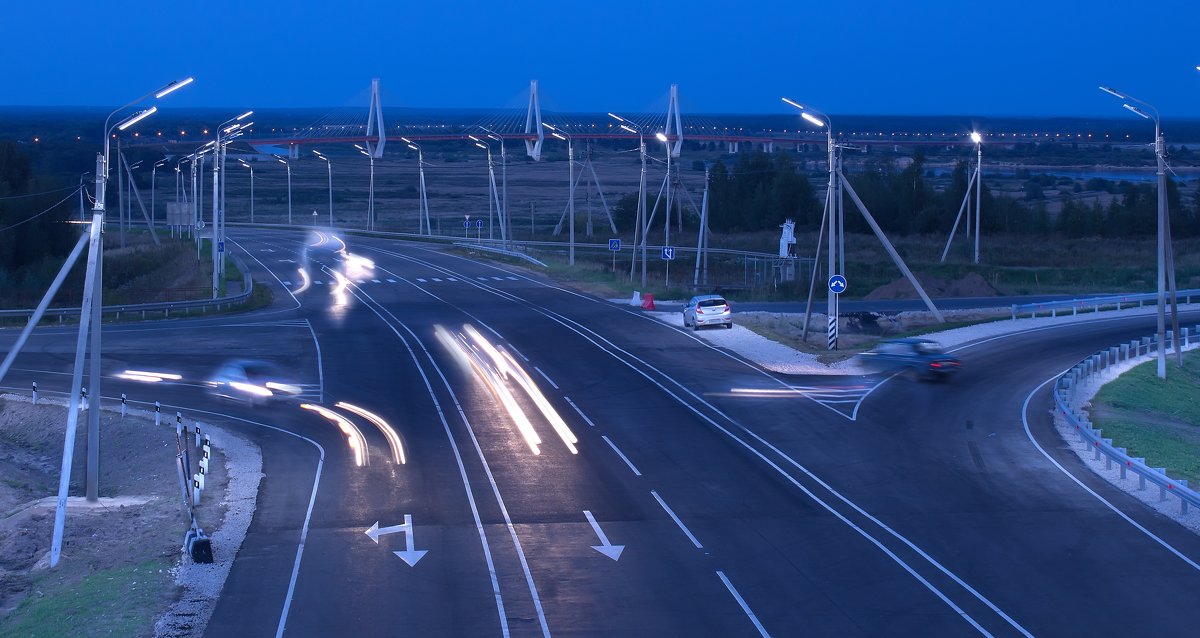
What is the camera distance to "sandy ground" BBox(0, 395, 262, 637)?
1491cm

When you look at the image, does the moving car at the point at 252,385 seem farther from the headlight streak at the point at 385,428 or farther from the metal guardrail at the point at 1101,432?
the metal guardrail at the point at 1101,432

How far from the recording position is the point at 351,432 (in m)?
24.7

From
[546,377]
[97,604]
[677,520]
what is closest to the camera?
[97,604]

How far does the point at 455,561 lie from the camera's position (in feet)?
51.1

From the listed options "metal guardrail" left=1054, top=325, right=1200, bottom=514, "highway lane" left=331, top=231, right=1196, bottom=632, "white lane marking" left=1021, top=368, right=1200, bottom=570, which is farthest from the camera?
"metal guardrail" left=1054, top=325, right=1200, bottom=514

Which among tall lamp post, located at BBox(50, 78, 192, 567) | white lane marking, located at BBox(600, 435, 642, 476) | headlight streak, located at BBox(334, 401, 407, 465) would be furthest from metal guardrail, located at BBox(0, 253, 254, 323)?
white lane marking, located at BBox(600, 435, 642, 476)

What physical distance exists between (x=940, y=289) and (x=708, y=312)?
77.1 feet

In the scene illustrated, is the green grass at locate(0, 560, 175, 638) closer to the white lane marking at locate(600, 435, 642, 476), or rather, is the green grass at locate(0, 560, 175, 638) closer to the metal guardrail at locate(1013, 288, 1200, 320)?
the white lane marking at locate(600, 435, 642, 476)

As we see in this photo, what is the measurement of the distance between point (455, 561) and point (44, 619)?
17.4 ft

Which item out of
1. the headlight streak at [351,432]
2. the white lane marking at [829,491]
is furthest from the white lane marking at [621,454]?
the headlight streak at [351,432]

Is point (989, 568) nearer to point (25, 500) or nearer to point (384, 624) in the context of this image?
point (384, 624)

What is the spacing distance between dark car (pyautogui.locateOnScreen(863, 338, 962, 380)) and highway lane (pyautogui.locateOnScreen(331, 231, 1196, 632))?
652mm

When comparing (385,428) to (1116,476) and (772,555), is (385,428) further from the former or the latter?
(1116,476)

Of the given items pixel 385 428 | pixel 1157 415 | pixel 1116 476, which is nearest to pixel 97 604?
pixel 385 428
